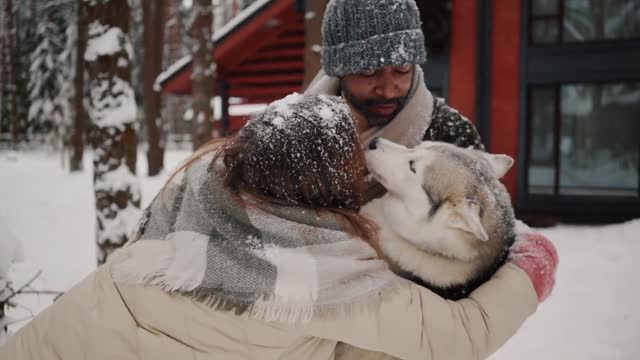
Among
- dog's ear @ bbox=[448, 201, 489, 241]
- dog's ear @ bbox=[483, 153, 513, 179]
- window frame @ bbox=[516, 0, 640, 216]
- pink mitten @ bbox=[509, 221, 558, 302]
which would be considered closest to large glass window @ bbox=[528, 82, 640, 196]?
window frame @ bbox=[516, 0, 640, 216]

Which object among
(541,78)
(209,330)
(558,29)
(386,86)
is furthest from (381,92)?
(558,29)

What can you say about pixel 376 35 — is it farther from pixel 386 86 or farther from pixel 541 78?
pixel 541 78

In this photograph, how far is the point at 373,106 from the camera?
250 cm

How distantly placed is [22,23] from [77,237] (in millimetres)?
28764

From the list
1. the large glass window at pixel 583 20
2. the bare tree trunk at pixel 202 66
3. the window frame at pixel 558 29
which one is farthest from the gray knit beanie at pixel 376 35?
the large glass window at pixel 583 20

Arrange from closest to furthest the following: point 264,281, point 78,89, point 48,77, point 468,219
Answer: point 264,281
point 468,219
point 78,89
point 48,77

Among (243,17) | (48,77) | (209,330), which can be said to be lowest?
(209,330)

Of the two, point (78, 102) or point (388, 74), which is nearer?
point (388, 74)

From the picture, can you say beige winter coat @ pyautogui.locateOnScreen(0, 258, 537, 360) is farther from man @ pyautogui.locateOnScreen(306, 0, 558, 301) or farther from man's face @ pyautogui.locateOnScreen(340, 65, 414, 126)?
man's face @ pyautogui.locateOnScreen(340, 65, 414, 126)

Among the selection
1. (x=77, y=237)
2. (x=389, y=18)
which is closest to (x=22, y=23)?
(x=77, y=237)

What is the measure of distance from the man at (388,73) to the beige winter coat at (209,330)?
1.02 meters

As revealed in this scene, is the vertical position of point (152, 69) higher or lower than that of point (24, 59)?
lower

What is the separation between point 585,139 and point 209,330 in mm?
12858

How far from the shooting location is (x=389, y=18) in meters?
2.43
